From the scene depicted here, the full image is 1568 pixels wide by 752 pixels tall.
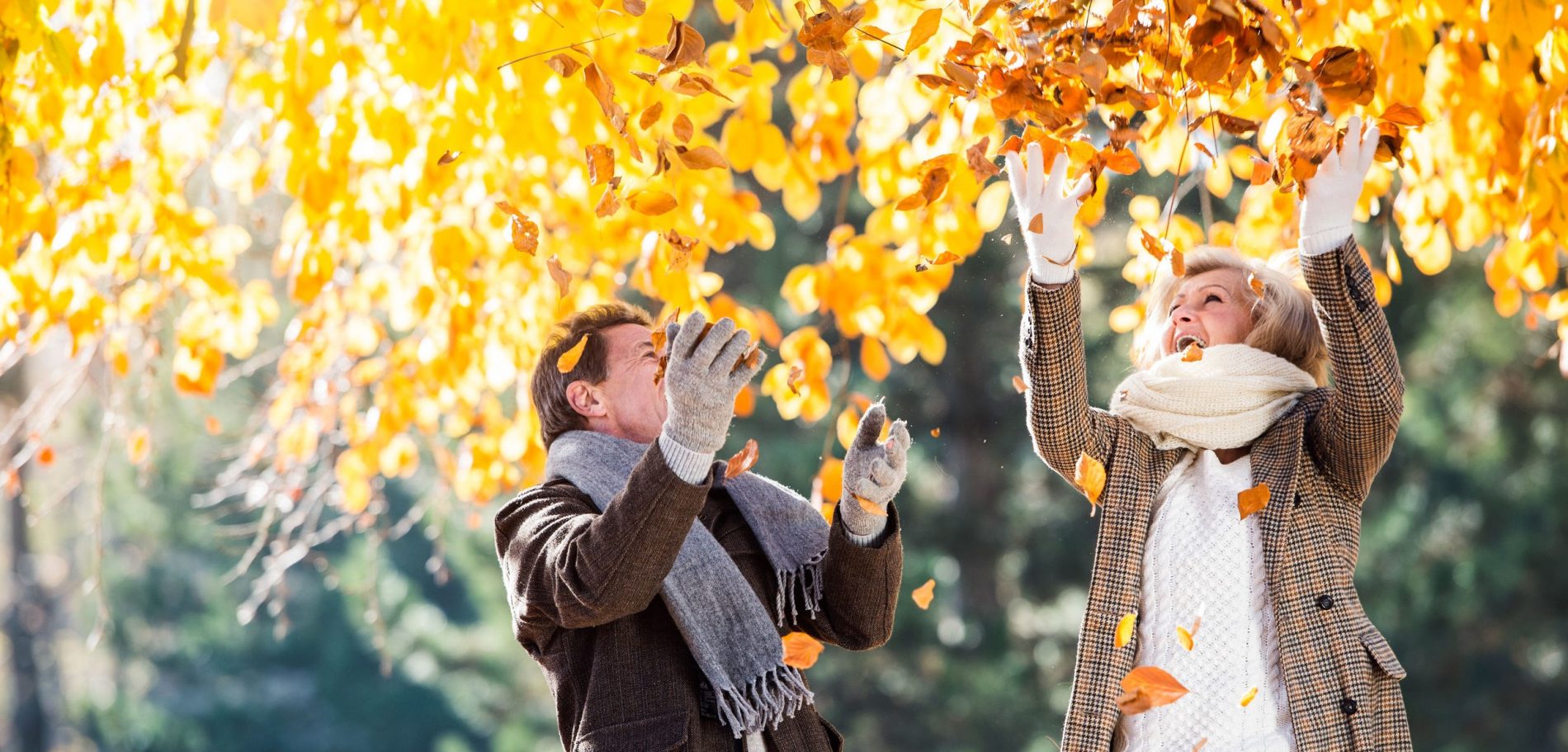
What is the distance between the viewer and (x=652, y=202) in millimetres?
1923

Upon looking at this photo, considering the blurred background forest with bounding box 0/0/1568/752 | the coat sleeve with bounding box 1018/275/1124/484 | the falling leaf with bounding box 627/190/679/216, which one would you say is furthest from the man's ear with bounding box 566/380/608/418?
the blurred background forest with bounding box 0/0/1568/752

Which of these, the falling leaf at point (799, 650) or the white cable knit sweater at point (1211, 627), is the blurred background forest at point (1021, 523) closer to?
the white cable knit sweater at point (1211, 627)

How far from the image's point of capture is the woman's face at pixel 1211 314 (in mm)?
1929

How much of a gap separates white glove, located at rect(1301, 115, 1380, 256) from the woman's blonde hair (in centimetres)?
21

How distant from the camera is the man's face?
2002 millimetres

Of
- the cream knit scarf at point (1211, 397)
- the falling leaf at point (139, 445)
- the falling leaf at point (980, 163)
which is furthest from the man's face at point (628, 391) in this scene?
the falling leaf at point (139, 445)

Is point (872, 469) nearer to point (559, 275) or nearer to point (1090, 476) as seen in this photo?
point (1090, 476)

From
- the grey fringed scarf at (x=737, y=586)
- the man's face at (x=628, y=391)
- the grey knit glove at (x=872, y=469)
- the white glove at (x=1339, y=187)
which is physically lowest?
the grey fringed scarf at (x=737, y=586)

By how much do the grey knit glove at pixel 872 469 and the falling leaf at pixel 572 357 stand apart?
375 millimetres

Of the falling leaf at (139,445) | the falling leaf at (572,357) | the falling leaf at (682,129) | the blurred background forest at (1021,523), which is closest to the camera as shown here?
the falling leaf at (682,129)

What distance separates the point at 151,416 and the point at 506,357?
0.82 meters

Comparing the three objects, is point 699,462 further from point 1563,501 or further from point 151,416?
point 1563,501

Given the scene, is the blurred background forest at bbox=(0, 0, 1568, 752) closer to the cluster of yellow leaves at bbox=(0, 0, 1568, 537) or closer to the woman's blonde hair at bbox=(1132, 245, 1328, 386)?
the cluster of yellow leaves at bbox=(0, 0, 1568, 537)

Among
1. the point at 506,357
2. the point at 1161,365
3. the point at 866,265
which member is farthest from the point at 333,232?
the point at 1161,365
